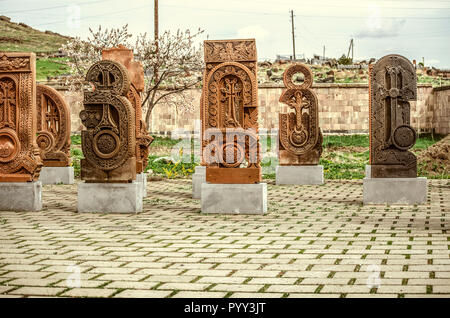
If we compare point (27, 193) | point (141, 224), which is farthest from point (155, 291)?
point (27, 193)

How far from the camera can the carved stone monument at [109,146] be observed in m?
10.2

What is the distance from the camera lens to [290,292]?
5082mm

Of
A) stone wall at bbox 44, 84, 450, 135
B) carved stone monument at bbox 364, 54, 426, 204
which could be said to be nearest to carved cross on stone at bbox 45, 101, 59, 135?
carved stone monument at bbox 364, 54, 426, 204

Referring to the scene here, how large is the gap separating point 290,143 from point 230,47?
17.7 ft

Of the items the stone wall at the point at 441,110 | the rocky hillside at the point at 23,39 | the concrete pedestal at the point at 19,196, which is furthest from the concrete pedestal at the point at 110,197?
the stone wall at the point at 441,110

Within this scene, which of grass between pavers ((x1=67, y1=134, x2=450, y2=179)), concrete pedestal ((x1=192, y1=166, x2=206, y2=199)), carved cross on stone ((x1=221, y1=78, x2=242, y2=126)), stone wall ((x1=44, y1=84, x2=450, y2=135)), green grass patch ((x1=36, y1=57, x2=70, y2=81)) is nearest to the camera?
carved cross on stone ((x1=221, y1=78, x2=242, y2=126))

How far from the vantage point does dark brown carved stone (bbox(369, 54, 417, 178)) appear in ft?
37.3

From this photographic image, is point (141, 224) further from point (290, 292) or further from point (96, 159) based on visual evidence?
point (290, 292)

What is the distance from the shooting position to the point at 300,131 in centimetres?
1556

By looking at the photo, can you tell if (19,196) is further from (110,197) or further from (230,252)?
(230,252)

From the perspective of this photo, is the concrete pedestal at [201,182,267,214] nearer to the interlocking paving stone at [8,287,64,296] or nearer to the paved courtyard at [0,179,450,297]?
the paved courtyard at [0,179,450,297]

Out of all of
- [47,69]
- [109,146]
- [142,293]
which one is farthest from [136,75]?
[47,69]

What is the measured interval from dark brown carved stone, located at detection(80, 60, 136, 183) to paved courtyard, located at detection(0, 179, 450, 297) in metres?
0.74

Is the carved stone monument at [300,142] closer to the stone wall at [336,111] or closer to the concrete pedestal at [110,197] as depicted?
the concrete pedestal at [110,197]
